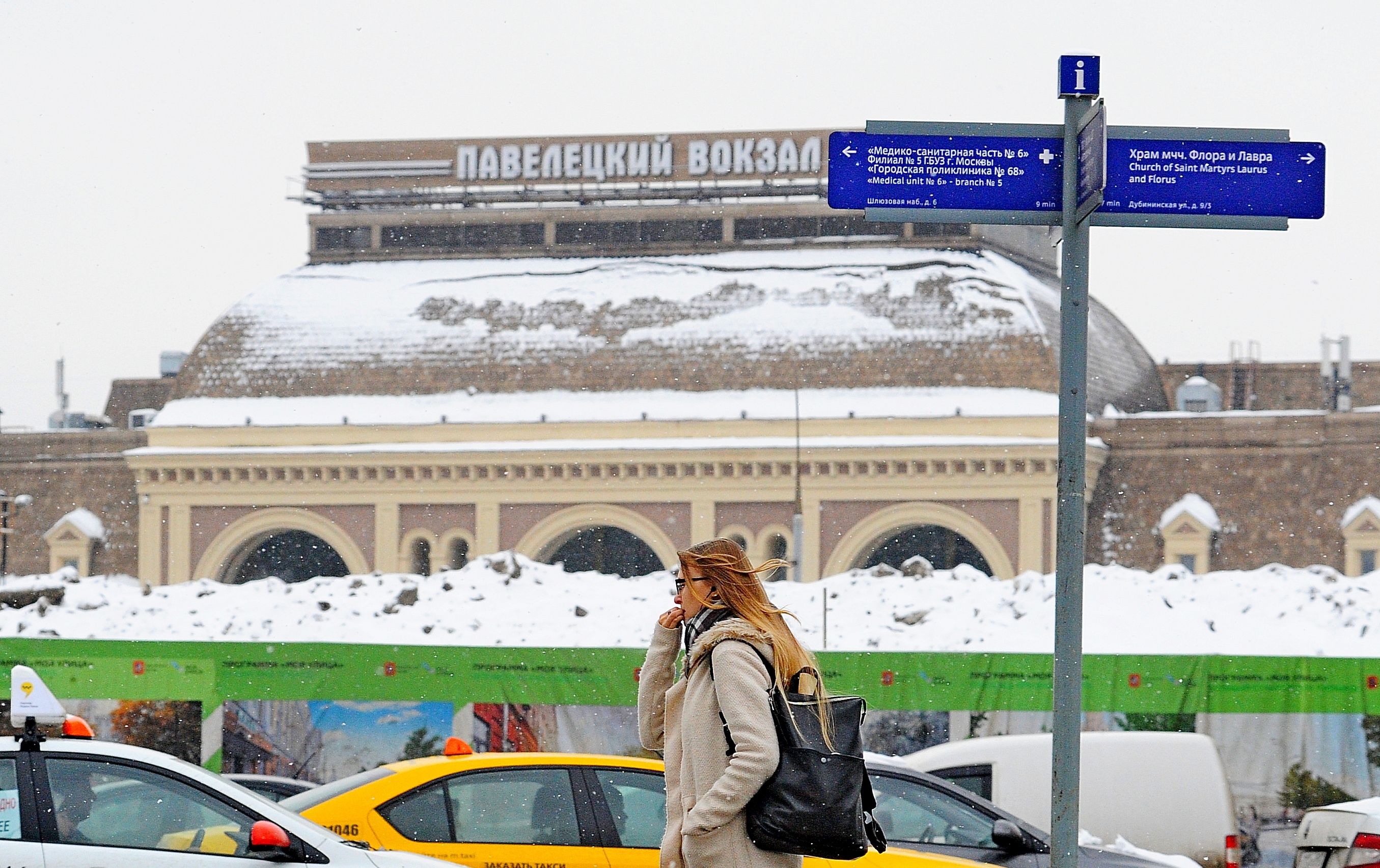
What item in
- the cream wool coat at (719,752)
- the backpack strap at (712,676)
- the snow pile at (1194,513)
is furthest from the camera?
the snow pile at (1194,513)

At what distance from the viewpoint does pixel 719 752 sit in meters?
4.33

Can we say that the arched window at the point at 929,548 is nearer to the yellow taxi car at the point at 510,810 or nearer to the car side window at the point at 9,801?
the yellow taxi car at the point at 510,810

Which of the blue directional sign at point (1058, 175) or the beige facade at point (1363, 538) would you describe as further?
the beige facade at point (1363, 538)

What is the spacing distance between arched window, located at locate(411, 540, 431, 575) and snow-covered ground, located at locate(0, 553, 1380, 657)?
27.9 m

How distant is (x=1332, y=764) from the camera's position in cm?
1275

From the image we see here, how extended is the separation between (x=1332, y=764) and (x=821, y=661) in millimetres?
3686

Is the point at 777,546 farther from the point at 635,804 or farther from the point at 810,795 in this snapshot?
the point at 810,795

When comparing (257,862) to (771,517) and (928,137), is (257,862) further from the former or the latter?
(771,517)

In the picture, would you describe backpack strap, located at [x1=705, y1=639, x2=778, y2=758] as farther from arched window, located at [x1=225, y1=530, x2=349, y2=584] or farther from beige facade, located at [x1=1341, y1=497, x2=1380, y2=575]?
arched window, located at [x1=225, y1=530, x2=349, y2=584]

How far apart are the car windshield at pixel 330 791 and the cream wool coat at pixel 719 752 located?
339 centimetres

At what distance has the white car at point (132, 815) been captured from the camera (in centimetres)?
605

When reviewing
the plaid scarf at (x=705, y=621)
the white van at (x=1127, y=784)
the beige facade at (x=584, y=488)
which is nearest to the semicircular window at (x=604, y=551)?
the beige facade at (x=584, y=488)

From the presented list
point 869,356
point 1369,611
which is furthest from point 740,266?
point 1369,611

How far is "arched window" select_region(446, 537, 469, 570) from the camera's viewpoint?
165ft
